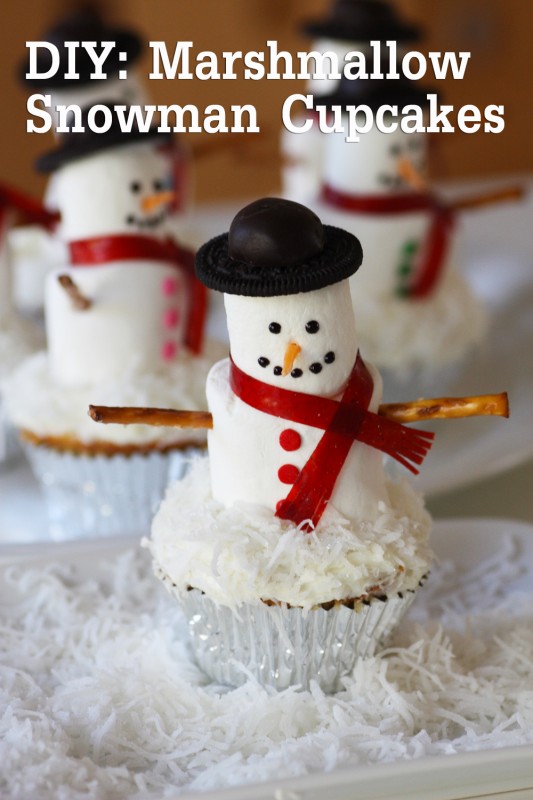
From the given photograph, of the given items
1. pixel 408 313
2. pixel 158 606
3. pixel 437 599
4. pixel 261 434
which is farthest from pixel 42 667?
pixel 408 313

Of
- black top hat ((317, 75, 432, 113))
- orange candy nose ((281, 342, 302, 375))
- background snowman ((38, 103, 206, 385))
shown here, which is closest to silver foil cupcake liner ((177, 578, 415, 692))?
orange candy nose ((281, 342, 302, 375))

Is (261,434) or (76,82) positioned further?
(76,82)

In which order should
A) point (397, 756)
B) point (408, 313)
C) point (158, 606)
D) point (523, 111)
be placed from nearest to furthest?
1. point (397, 756)
2. point (158, 606)
3. point (408, 313)
4. point (523, 111)

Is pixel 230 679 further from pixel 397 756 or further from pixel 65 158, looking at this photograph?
pixel 65 158

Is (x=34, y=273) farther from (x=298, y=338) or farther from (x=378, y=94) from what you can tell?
(x=298, y=338)

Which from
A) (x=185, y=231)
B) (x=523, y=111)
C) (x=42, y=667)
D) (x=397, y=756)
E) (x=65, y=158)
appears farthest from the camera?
(x=523, y=111)

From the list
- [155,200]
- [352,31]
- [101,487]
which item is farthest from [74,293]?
[352,31]

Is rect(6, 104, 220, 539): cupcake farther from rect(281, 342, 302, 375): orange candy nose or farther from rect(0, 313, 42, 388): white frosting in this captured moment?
rect(281, 342, 302, 375): orange candy nose
